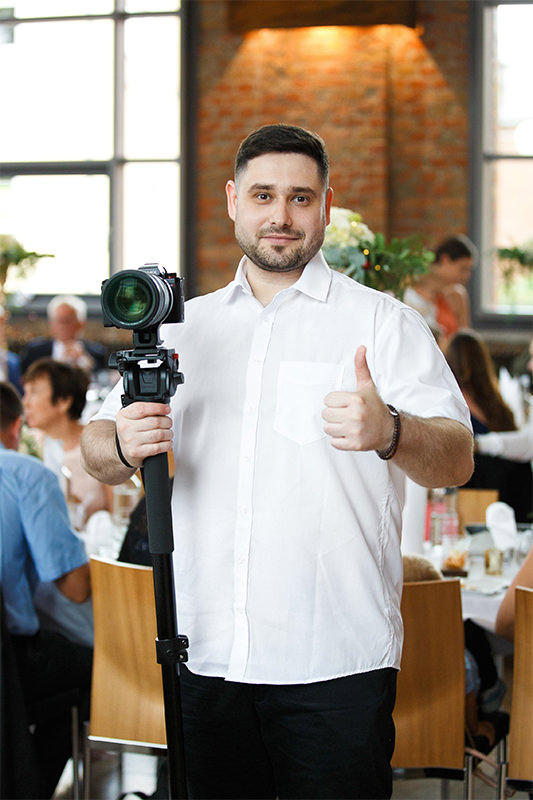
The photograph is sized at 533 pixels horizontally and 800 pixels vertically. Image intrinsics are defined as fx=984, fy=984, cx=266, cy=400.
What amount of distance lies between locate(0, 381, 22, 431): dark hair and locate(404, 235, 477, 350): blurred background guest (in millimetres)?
3363

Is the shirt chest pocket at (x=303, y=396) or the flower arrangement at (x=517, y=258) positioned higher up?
the flower arrangement at (x=517, y=258)

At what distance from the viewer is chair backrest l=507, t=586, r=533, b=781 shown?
2170mm

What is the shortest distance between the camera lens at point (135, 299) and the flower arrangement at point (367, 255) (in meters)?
1.59

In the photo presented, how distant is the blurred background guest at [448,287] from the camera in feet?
19.4

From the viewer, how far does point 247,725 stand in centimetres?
167

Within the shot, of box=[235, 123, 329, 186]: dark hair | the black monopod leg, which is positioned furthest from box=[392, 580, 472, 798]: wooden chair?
box=[235, 123, 329, 186]: dark hair

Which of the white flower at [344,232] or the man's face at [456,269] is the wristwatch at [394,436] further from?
the man's face at [456,269]

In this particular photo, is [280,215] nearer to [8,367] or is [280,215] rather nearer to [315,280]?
[315,280]

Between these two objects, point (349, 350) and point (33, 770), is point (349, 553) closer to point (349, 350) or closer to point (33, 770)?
point (349, 350)

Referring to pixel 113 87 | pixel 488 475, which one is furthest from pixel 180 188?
pixel 488 475

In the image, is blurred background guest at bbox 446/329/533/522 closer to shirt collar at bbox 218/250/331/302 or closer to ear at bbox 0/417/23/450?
ear at bbox 0/417/23/450

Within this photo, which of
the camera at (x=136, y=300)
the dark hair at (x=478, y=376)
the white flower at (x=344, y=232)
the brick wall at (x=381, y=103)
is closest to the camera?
the camera at (x=136, y=300)

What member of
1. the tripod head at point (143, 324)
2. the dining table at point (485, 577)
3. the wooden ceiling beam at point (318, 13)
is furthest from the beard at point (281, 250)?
the wooden ceiling beam at point (318, 13)

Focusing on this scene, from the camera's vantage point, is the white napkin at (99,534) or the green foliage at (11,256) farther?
the green foliage at (11,256)
